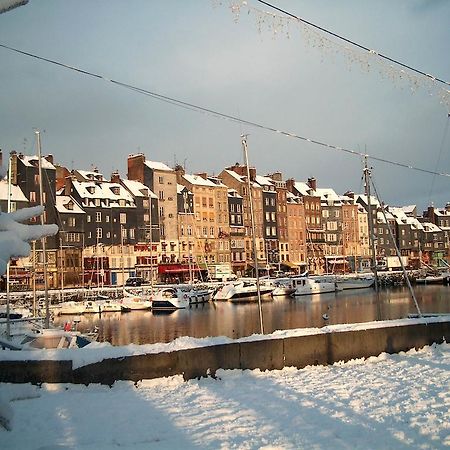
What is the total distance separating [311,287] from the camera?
77.0 meters

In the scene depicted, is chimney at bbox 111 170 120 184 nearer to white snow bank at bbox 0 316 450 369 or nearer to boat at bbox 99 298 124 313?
boat at bbox 99 298 124 313

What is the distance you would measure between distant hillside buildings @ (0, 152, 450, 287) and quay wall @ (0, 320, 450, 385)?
168 ft

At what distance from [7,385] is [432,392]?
6.45m

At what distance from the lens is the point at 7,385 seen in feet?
30.5

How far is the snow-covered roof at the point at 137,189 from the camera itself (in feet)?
267

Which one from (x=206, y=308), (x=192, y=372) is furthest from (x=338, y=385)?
(x=206, y=308)

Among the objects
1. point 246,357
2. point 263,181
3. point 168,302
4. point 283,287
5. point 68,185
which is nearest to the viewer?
point 246,357

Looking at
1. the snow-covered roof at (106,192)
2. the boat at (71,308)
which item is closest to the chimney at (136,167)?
the snow-covered roof at (106,192)

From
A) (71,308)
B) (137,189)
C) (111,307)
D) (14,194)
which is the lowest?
(111,307)

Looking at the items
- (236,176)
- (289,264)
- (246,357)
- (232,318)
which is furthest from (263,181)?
(246,357)

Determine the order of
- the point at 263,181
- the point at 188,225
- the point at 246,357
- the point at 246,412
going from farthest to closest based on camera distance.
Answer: the point at 263,181 < the point at 188,225 < the point at 246,357 < the point at 246,412

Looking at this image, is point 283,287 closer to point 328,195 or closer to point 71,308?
point 71,308

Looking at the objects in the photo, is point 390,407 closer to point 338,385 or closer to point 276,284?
point 338,385

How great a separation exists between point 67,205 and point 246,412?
6865 cm
